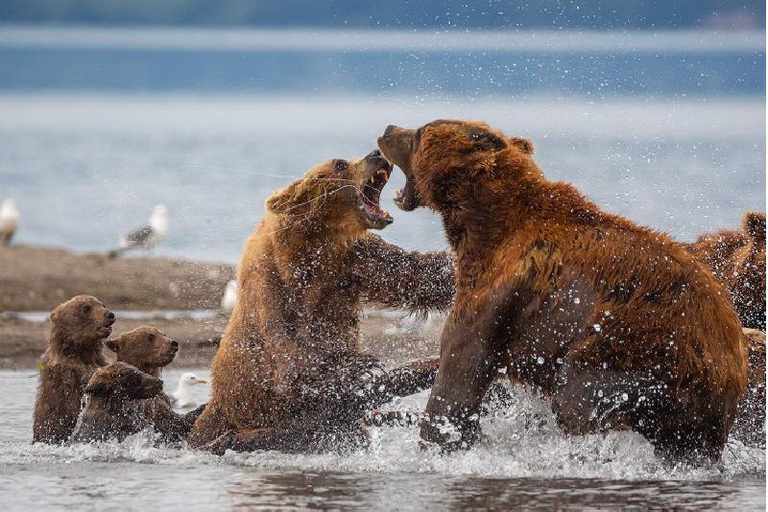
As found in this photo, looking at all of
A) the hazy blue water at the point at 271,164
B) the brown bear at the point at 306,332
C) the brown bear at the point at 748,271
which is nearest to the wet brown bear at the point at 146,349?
the brown bear at the point at 306,332

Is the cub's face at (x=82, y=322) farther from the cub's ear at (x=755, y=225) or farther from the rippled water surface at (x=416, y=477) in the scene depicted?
the cub's ear at (x=755, y=225)

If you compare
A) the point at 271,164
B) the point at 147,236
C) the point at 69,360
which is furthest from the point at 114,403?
the point at 271,164

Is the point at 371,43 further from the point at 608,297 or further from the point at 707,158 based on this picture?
the point at 707,158

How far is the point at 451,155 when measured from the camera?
22.0ft

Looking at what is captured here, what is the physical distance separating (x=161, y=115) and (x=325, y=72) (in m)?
28.7

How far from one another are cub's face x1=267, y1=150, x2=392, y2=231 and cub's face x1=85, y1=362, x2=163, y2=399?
1016 millimetres

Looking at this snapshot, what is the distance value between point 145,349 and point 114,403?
0.62m

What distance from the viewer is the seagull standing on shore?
51.6 feet

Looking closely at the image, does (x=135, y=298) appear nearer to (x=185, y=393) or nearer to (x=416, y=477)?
(x=185, y=393)

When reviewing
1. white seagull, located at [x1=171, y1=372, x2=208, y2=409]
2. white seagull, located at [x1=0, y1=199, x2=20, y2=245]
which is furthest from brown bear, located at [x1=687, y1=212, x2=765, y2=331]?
white seagull, located at [x1=0, y1=199, x2=20, y2=245]

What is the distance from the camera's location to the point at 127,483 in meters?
6.98

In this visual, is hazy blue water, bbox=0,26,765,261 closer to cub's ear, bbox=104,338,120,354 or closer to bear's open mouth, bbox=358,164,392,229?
bear's open mouth, bbox=358,164,392,229

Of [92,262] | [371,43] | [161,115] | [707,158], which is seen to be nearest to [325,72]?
[161,115]

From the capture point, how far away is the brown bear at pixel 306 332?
7664mm
